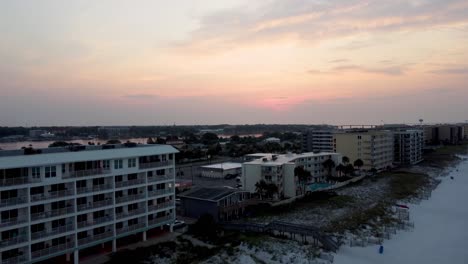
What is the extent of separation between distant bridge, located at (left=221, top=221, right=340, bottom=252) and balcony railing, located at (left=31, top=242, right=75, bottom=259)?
1557 cm

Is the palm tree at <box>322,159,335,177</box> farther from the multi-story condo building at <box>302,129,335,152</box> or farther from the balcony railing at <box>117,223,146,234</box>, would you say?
the balcony railing at <box>117,223,146,234</box>

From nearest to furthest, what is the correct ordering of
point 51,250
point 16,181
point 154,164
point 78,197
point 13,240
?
point 13,240 → point 16,181 → point 51,250 → point 78,197 → point 154,164

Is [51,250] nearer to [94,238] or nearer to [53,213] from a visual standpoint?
[53,213]

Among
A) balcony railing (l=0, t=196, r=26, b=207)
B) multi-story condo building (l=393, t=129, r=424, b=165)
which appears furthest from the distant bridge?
multi-story condo building (l=393, t=129, r=424, b=165)

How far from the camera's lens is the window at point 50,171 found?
26.6 m

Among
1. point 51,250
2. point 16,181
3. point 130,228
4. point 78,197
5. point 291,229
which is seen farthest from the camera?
point 291,229

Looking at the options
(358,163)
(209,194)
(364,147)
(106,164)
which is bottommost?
(358,163)

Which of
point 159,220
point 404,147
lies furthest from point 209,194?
point 404,147

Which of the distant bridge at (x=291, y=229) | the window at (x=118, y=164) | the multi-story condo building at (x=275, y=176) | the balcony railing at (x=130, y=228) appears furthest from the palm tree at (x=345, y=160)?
the window at (x=118, y=164)

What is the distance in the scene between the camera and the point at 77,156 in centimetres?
2838

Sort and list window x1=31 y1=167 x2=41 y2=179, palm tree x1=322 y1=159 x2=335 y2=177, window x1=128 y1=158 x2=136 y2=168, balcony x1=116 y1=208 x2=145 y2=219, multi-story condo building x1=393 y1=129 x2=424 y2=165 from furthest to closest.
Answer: multi-story condo building x1=393 y1=129 x2=424 y2=165 → palm tree x1=322 y1=159 x2=335 y2=177 → window x1=128 y1=158 x2=136 y2=168 → balcony x1=116 y1=208 x2=145 y2=219 → window x1=31 y1=167 x2=41 y2=179

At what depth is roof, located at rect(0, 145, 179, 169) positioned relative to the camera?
24.8m

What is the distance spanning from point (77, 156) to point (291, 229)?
20.5m

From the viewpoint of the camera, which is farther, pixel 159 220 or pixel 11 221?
pixel 159 220
